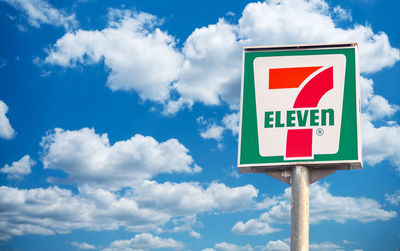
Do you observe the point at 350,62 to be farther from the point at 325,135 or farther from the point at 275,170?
the point at 275,170

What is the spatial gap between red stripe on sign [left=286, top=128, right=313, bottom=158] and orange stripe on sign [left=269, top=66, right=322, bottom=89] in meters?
1.65

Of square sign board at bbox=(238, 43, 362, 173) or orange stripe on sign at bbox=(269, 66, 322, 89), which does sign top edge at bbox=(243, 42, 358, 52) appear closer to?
square sign board at bbox=(238, 43, 362, 173)

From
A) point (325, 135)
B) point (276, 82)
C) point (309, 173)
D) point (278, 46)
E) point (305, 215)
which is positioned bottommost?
point (305, 215)

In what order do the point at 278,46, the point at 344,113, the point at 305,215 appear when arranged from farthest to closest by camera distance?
1. the point at 278,46
2. the point at 344,113
3. the point at 305,215

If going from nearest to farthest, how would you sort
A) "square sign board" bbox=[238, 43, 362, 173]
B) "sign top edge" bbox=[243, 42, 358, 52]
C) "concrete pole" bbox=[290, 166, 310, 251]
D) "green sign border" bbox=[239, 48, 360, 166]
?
"concrete pole" bbox=[290, 166, 310, 251], "green sign border" bbox=[239, 48, 360, 166], "square sign board" bbox=[238, 43, 362, 173], "sign top edge" bbox=[243, 42, 358, 52]

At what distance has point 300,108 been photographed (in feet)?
52.0

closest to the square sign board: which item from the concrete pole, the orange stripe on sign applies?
the orange stripe on sign

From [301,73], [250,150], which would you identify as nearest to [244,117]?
[250,150]

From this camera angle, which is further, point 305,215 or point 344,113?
point 344,113

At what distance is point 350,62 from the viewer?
16.2 meters

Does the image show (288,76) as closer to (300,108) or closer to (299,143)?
(300,108)

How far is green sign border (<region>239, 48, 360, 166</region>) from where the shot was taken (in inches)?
599

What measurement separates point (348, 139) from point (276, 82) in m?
3.02

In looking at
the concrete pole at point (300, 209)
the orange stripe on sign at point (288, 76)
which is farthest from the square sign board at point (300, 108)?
the concrete pole at point (300, 209)
